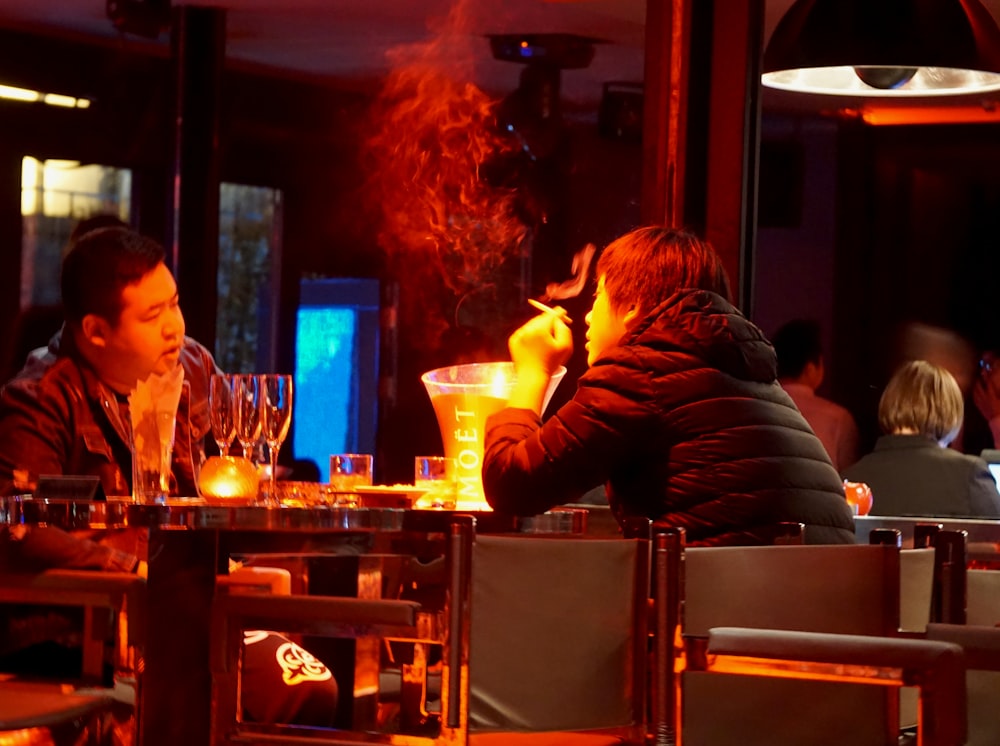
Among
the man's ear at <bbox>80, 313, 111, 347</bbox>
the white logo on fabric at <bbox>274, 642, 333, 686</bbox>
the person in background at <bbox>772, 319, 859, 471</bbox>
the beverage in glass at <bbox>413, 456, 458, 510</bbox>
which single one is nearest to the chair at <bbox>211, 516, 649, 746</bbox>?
the white logo on fabric at <bbox>274, 642, 333, 686</bbox>

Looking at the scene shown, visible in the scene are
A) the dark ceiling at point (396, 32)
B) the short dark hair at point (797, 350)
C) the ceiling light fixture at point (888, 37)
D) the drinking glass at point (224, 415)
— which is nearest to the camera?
the drinking glass at point (224, 415)

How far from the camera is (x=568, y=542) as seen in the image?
66.6 inches

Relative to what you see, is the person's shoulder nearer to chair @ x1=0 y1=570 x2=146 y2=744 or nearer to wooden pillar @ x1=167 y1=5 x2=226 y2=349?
chair @ x1=0 y1=570 x2=146 y2=744

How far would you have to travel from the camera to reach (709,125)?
145 inches

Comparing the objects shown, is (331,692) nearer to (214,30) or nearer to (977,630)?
(977,630)

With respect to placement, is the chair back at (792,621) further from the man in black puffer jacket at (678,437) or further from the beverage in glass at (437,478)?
the beverage in glass at (437,478)

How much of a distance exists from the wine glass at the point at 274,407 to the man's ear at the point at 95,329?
503mm

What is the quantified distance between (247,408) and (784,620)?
34.6 inches

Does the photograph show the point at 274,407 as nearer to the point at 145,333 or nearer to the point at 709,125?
the point at 145,333

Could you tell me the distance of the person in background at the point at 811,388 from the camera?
5.58 metres

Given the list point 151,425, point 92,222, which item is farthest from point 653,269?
point 92,222

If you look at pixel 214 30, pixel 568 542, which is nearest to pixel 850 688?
pixel 568 542

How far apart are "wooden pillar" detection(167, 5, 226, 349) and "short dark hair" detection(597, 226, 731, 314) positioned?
156 inches

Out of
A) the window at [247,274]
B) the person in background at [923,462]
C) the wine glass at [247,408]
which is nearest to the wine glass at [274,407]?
the wine glass at [247,408]
